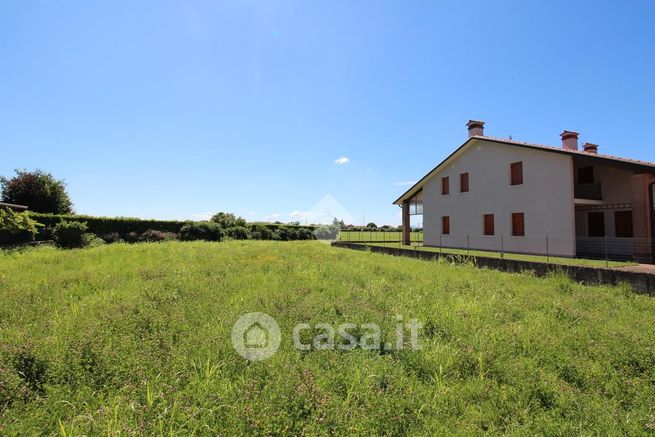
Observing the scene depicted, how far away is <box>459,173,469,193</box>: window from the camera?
68.8 feet

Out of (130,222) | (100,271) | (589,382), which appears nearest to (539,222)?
(589,382)

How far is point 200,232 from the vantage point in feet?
89.2

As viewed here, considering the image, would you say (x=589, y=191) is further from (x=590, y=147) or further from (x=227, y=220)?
(x=227, y=220)

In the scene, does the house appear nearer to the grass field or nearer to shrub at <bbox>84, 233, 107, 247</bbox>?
the grass field

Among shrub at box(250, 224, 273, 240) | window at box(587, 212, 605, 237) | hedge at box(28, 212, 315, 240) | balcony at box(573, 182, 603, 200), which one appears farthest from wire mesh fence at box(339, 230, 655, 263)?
hedge at box(28, 212, 315, 240)

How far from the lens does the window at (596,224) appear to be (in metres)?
16.5

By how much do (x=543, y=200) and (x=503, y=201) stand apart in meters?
2.29

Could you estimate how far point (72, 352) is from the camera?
3.60 meters

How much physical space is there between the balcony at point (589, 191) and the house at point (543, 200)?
0.13ft

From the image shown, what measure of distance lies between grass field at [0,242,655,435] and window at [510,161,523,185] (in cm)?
1232

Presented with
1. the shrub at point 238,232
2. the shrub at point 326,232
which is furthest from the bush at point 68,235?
the shrub at point 326,232

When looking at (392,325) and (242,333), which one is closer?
(242,333)

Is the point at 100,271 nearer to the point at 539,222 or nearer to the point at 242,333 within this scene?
the point at 242,333

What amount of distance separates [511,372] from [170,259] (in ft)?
34.8
